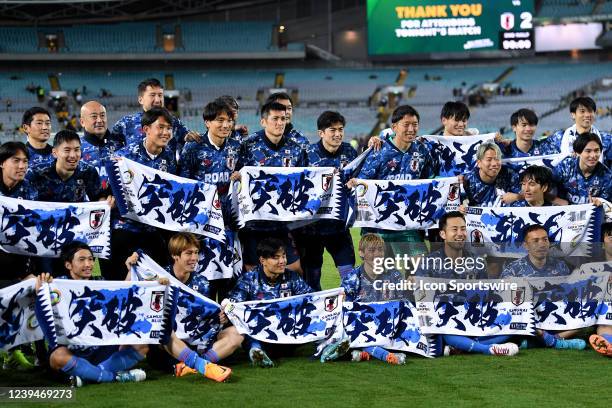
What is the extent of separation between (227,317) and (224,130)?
159 cm

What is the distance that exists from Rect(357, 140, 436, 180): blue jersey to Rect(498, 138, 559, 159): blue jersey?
87cm

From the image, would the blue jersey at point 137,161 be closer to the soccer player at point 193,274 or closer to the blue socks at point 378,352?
the soccer player at point 193,274

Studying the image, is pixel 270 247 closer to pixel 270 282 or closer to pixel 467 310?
pixel 270 282

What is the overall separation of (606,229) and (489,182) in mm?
1030

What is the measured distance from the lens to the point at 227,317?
6.78 metres

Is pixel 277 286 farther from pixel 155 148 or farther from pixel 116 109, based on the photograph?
pixel 116 109

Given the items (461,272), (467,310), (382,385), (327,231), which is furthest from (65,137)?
(467,310)

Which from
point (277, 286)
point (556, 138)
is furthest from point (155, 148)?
point (556, 138)

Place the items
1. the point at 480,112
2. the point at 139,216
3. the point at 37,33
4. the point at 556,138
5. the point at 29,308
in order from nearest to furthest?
the point at 29,308 → the point at 139,216 → the point at 556,138 → the point at 480,112 → the point at 37,33

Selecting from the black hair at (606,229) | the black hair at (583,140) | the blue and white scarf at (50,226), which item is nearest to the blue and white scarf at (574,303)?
the black hair at (606,229)

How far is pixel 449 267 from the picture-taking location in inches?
277

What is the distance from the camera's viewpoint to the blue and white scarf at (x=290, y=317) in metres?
6.75

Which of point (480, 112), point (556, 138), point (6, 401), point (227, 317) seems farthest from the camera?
point (480, 112)

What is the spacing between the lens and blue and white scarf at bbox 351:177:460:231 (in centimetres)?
769
